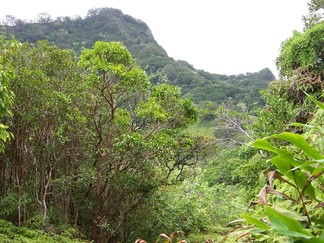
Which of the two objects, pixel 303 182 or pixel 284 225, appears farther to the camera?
pixel 303 182

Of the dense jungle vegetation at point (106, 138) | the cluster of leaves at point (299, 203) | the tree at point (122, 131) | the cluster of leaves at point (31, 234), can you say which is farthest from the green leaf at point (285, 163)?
the tree at point (122, 131)

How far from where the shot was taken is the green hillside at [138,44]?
3020 cm

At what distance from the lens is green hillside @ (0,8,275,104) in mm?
30197

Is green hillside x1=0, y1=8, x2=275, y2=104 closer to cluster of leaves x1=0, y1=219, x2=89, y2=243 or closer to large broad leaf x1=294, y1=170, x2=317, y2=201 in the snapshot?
cluster of leaves x1=0, y1=219, x2=89, y2=243

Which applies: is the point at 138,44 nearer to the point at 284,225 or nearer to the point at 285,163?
the point at 285,163

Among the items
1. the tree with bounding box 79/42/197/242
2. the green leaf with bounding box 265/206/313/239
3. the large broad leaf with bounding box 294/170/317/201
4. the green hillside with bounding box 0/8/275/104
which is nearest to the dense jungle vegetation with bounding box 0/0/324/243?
the tree with bounding box 79/42/197/242

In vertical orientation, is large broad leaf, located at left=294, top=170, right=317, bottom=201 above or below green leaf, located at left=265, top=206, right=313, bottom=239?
above

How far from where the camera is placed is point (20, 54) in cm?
561

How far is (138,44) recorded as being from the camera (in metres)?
41.7

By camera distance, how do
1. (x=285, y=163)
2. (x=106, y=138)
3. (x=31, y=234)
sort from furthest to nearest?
1. (x=106, y=138)
2. (x=31, y=234)
3. (x=285, y=163)

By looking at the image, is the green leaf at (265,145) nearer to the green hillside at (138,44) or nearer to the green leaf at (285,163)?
the green leaf at (285,163)

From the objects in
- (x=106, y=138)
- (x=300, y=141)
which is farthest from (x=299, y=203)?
(x=106, y=138)

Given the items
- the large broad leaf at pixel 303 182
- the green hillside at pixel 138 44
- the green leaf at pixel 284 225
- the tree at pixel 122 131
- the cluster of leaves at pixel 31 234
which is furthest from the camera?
the green hillside at pixel 138 44

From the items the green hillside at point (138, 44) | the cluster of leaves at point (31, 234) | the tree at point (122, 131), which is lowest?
the cluster of leaves at point (31, 234)
